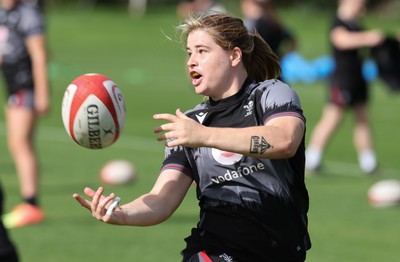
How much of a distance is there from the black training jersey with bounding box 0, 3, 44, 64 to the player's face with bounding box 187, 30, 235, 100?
5.35 metres

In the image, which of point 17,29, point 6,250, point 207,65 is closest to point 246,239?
point 207,65

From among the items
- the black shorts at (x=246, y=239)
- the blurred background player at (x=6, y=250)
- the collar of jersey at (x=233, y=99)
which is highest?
the collar of jersey at (x=233, y=99)

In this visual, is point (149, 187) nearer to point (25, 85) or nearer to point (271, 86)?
point (25, 85)

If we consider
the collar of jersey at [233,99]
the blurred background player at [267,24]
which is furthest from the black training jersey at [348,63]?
the collar of jersey at [233,99]

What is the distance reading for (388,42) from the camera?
49.4 feet

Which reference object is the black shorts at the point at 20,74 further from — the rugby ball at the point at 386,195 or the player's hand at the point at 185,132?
the player's hand at the point at 185,132

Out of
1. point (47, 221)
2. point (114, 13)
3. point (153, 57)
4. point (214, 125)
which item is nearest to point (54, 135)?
point (47, 221)

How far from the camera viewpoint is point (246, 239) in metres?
5.28

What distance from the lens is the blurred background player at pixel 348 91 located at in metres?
13.7

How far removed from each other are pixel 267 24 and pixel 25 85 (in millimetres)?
3828

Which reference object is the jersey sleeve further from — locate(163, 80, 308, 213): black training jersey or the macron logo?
the macron logo

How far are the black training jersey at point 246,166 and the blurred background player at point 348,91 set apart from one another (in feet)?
27.1

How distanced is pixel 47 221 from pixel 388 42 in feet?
21.9

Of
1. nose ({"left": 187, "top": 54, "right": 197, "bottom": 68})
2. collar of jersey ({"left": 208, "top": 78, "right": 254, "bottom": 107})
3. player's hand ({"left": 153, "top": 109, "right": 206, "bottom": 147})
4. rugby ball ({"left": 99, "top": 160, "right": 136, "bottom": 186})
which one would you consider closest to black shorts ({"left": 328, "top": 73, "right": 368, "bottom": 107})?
rugby ball ({"left": 99, "top": 160, "right": 136, "bottom": 186})
